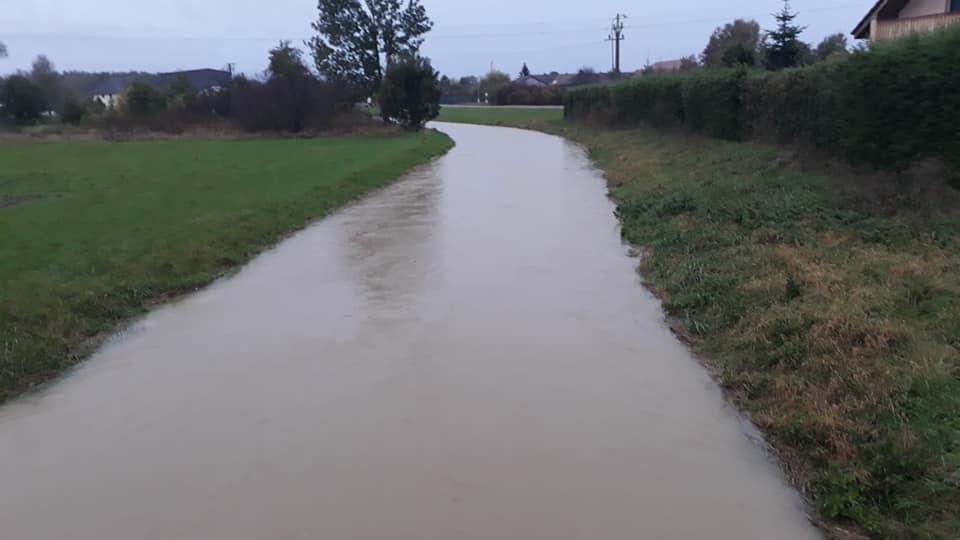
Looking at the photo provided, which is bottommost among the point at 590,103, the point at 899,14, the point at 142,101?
the point at 590,103

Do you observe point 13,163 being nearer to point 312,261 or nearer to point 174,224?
point 174,224

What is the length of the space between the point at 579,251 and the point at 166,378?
24.1 ft

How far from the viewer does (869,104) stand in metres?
13.8

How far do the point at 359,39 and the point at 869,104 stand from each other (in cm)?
5503

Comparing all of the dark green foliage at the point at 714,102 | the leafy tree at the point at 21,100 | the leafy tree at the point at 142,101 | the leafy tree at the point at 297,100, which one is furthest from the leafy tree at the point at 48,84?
the dark green foliage at the point at 714,102

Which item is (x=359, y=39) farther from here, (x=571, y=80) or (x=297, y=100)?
(x=571, y=80)

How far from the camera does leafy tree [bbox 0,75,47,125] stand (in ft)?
195

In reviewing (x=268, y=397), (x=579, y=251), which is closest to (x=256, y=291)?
(x=268, y=397)

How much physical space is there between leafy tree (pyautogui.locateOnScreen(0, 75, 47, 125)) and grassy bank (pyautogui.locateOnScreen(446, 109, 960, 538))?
58.9 meters

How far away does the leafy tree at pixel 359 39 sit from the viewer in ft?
209

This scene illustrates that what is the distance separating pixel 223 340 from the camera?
8836 millimetres

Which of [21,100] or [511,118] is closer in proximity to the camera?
[21,100]

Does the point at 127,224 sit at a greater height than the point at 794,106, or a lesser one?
lesser

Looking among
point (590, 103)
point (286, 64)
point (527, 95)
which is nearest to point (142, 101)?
point (286, 64)
